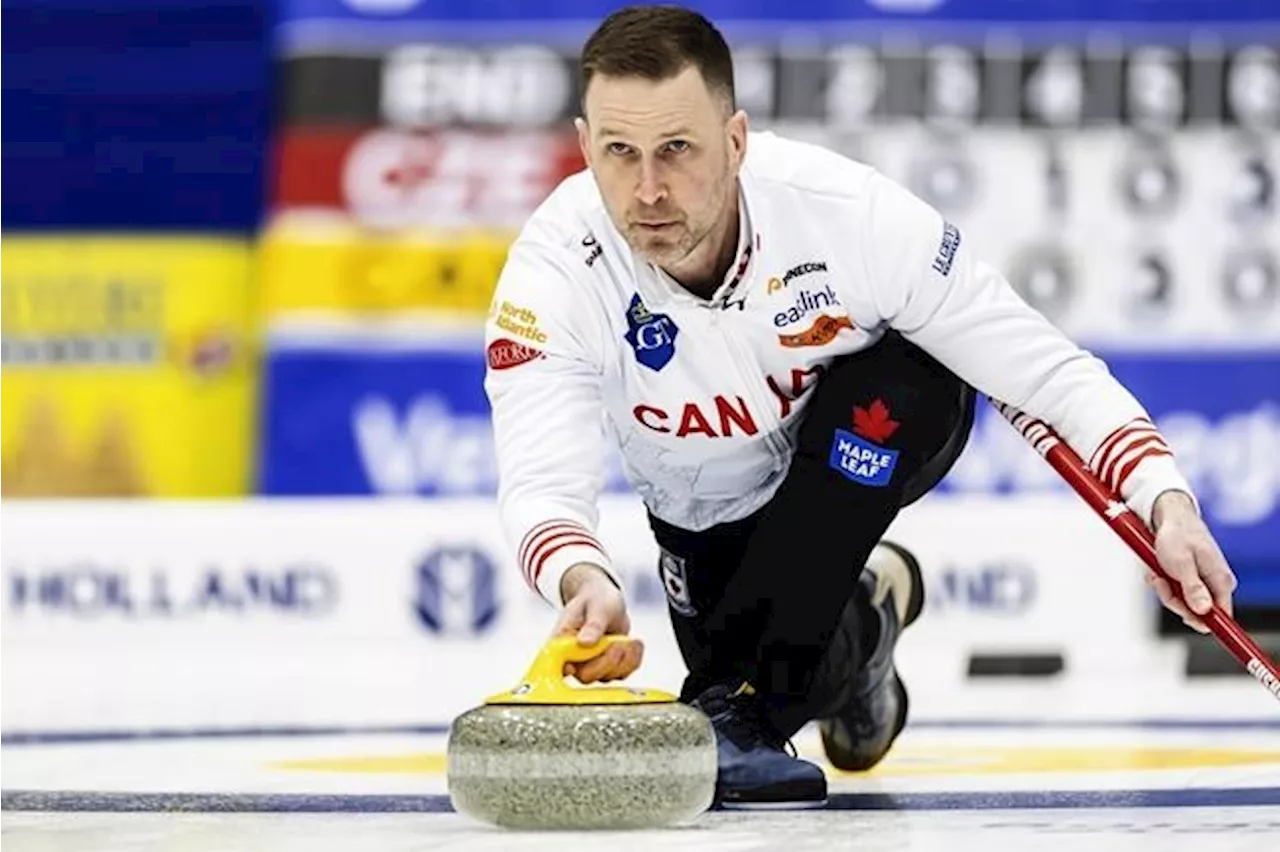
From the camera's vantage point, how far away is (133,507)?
5934 millimetres

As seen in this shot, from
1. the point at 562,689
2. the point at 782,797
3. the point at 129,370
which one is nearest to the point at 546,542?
the point at 562,689

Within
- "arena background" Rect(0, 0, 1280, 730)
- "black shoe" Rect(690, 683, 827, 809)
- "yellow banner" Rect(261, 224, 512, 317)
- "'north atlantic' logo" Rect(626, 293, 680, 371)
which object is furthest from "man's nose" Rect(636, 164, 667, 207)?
"yellow banner" Rect(261, 224, 512, 317)

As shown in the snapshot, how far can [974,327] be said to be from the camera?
2957mm

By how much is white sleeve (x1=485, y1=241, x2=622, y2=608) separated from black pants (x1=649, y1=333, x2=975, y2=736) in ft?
0.75

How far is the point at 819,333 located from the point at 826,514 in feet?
0.68

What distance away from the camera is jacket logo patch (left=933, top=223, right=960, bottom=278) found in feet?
9.70

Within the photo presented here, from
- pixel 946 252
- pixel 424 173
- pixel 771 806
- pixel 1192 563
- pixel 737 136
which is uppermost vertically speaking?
pixel 424 173

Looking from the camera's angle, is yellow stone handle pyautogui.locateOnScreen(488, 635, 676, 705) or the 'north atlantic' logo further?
the 'north atlantic' logo

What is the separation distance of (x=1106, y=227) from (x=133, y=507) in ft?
7.72

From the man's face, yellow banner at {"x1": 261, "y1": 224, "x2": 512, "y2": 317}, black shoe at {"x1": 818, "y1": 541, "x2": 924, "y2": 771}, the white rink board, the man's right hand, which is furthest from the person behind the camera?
yellow banner at {"x1": 261, "y1": 224, "x2": 512, "y2": 317}

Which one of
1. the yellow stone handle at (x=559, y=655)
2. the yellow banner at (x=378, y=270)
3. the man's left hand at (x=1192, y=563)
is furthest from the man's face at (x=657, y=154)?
the yellow banner at (x=378, y=270)

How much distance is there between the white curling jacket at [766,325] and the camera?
9.45 feet

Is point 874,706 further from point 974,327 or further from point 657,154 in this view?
point 657,154

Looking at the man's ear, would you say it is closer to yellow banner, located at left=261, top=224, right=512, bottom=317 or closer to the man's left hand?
the man's left hand
